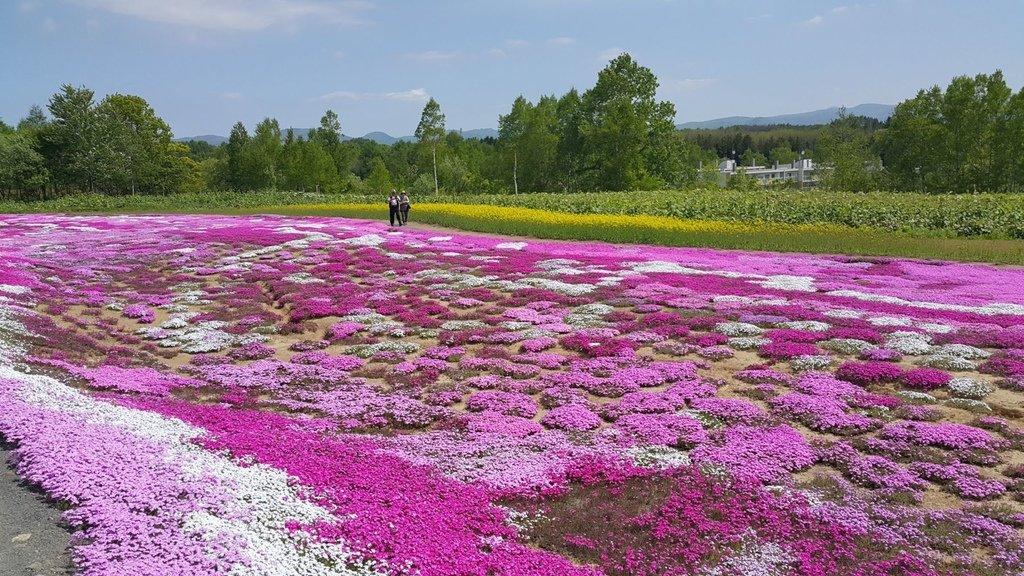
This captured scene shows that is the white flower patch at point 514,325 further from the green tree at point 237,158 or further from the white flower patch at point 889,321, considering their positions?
the green tree at point 237,158

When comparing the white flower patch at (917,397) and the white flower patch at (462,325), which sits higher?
the white flower patch at (462,325)

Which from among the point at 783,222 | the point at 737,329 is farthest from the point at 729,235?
the point at 737,329

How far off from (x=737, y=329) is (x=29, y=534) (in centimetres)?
1462

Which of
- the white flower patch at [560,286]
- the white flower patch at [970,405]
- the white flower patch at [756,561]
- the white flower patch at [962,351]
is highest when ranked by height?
the white flower patch at [560,286]

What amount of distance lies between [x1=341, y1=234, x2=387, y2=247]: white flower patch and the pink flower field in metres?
10.6

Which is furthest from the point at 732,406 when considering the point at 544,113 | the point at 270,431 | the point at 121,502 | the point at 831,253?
the point at 544,113

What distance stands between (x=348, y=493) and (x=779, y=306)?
14742 millimetres

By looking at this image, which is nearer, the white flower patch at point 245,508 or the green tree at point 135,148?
the white flower patch at point 245,508

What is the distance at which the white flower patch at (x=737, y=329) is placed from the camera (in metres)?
15.9

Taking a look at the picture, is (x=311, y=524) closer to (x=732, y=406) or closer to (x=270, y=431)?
(x=270, y=431)

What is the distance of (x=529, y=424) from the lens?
1078 cm

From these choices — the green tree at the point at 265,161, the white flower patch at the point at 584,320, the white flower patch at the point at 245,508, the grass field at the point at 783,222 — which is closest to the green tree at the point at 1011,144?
the grass field at the point at 783,222

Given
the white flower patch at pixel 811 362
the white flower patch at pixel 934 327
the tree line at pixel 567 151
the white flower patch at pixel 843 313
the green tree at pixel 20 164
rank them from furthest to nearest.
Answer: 1. the green tree at pixel 20 164
2. the tree line at pixel 567 151
3. the white flower patch at pixel 843 313
4. the white flower patch at pixel 934 327
5. the white flower patch at pixel 811 362

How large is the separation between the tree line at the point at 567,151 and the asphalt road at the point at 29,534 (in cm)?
8056
